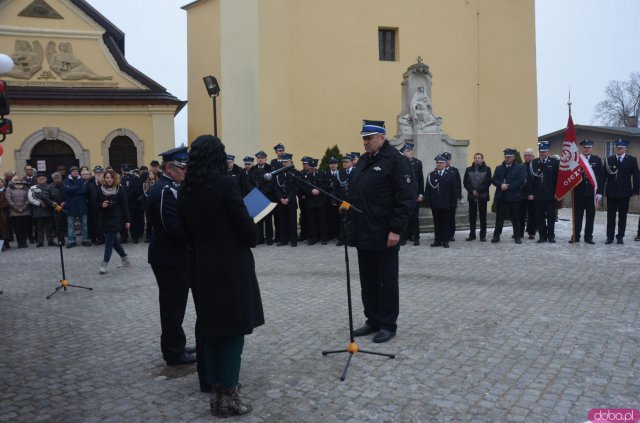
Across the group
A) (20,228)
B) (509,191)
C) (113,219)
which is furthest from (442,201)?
(20,228)

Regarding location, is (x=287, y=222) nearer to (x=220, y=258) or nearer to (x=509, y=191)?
(x=509, y=191)

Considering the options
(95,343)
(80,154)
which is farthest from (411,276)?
(80,154)

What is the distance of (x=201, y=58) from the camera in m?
25.0

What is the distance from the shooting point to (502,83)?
2495 centimetres

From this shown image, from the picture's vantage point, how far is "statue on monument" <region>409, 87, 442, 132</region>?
18156 millimetres

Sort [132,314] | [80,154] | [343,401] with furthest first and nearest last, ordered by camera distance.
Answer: [80,154]
[132,314]
[343,401]

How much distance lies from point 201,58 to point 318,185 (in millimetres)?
13145

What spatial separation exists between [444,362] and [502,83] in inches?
853

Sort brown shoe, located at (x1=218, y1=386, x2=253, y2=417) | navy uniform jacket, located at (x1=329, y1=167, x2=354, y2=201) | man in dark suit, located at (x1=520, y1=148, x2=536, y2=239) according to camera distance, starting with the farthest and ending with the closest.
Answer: navy uniform jacket, located at (x1=329, y1=167, x2=354, y2=201)
man in dark suit, located at (x1=520, y1=148, x2=536, y2=239)
brown shoe, located at (x1=218, y1=386, x2=253, y2=417)

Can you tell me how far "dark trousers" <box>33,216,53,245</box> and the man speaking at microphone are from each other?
1177 cm

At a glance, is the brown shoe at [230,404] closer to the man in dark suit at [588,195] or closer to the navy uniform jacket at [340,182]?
the navy uniform jacket at [340,182]

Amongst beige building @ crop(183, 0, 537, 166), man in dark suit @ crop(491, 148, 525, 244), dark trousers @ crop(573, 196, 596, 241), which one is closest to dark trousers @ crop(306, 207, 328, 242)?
man in dark suit @ crop(491, 148, 525, 244)

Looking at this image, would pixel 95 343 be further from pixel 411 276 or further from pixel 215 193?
pixel 411 276

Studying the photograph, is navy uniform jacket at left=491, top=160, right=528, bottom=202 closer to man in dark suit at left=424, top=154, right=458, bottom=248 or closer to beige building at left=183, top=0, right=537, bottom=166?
man in dark suit at left=424, top=154, right=458, bottom=248
